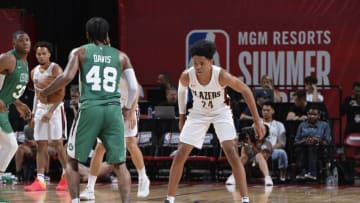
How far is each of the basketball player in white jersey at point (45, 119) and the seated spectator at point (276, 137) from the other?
417 centimetres

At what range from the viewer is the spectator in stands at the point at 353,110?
54.8 ft

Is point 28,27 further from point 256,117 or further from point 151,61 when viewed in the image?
point 256,117

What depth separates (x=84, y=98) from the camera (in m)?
9.05

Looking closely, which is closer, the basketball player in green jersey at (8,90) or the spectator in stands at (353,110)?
the basketball player in green jersey at (8,90)

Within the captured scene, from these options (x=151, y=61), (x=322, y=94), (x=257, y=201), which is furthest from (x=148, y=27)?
(x=257, y=201)

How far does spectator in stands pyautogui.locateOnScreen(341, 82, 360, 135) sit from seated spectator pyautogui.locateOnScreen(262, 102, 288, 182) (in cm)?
128

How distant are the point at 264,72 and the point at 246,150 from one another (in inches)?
129

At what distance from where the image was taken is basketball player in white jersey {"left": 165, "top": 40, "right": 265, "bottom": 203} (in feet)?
33.1

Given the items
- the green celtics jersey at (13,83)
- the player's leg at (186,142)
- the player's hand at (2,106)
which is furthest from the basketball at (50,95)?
the player's leg at (186,142)

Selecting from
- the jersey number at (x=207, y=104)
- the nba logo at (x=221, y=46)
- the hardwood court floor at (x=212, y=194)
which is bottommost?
the hardwood court floor at (x=212, y=194)

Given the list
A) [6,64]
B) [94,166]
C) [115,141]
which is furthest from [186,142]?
[6,64]

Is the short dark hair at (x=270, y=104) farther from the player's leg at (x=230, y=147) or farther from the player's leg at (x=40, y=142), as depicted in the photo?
the player's leg at (x=230, y=147)

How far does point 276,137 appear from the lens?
16469 millimetres

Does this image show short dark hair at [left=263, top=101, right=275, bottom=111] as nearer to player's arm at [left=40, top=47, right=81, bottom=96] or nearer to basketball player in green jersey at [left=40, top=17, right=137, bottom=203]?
basketball player in green jersey at [left=40, top=17, right=137, bottom=203]
